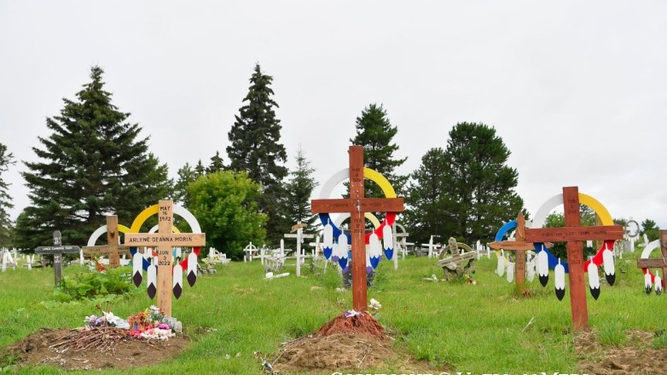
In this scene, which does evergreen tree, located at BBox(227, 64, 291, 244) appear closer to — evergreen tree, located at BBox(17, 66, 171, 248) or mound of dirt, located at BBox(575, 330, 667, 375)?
evergreen tree, located at BBox(17, 66, 171, 248)

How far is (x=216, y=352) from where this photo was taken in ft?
24.4

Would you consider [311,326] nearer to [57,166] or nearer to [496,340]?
[496,340]

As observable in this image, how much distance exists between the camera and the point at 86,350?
739 cm

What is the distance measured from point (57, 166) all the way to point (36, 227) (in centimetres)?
407

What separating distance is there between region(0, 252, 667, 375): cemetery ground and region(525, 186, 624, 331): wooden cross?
0.35m

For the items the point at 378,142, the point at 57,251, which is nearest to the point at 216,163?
the point at 378,142

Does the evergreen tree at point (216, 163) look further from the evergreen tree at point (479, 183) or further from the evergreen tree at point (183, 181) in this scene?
the evergreen tree at point (479, 183)

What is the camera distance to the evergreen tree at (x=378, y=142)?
4075 cm

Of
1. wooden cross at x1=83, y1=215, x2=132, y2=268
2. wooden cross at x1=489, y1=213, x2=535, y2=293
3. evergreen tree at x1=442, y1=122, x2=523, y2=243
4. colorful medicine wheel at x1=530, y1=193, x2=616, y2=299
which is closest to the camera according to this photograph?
colorful medicine wheel at x1=530, y1=193, x2=616, y2=299

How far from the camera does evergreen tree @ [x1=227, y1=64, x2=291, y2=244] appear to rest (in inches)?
1721

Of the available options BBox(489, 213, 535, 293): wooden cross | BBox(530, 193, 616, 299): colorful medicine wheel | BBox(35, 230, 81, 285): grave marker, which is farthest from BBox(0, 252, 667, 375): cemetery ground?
A: BBox(35, 230, 81, 285): grave marker

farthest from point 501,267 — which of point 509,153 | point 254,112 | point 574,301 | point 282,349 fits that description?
point 254,112

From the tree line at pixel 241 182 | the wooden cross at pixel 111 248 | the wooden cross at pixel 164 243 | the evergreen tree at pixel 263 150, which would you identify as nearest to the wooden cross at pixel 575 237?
the wooden cross at pixel 164 243

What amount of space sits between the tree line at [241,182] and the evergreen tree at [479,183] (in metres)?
0.08
